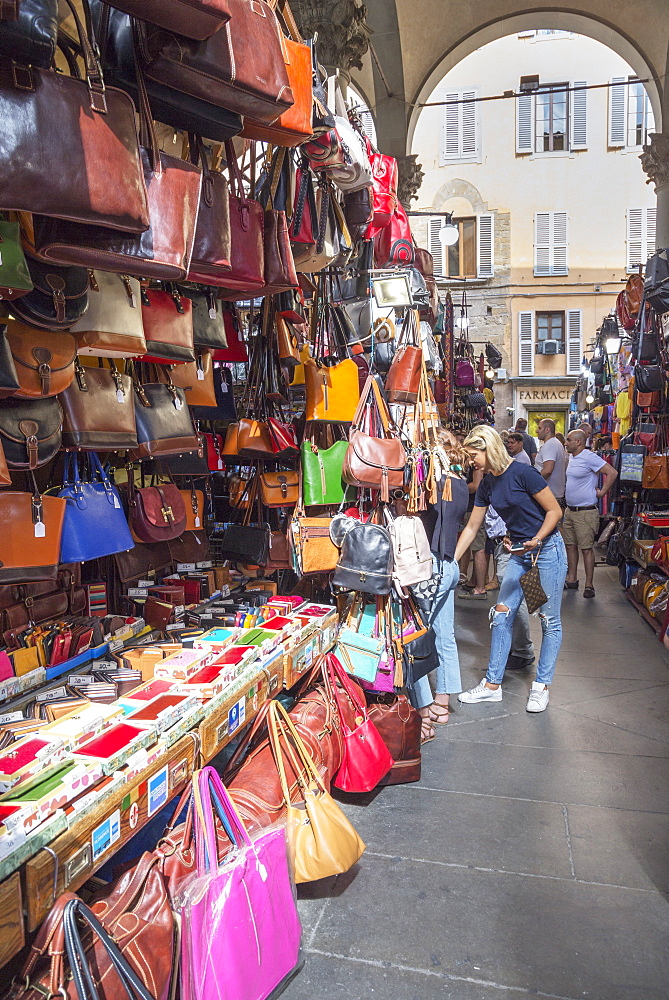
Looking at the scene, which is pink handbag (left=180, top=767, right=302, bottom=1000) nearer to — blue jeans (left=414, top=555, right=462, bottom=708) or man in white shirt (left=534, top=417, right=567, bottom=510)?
blue jeans (left=414, top=555, right=462, bottom=708)

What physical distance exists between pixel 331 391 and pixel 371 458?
47cm

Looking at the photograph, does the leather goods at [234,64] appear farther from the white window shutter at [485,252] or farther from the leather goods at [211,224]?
the white window shutter at [485,252]

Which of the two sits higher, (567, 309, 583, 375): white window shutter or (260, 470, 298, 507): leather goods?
(567, 309, 583, 375): white window shutter

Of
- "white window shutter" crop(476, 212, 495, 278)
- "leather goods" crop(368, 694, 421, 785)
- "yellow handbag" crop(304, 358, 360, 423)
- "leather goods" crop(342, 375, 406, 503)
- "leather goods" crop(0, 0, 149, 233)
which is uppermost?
"white window shutter" crop(476, 212, 495, 278)

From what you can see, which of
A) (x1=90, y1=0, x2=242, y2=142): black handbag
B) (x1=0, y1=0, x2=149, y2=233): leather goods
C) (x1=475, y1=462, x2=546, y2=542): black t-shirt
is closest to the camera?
(x1=0, y1=0, x2=149, y2=233): leather goods

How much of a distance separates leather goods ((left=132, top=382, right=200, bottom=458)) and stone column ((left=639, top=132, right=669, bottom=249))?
8.58 metres

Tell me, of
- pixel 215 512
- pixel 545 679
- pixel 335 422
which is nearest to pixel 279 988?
pixel 335 422

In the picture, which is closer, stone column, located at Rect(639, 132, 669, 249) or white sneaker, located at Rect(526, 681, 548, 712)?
white sneaker, located at Rect(526, 681, 548, 712)

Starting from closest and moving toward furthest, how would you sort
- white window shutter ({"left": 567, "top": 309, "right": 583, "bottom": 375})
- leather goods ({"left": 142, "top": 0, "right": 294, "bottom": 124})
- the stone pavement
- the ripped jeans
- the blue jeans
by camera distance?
leather goods ({"left": 142, "top": 0, "right": 294, "bottom": 124})
the stone pavement
the blue jeans
the ripped jeans
white window shutter ({"left": 567, "top": 309, "right": 583, "bottom": 375})

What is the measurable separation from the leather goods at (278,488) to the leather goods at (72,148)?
Result: 2.59 m

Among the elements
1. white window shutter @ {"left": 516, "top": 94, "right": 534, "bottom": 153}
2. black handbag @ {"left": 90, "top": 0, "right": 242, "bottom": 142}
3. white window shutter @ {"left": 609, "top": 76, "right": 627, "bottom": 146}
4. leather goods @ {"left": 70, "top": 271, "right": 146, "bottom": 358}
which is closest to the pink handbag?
leather goods @ {"left": 70, "top": 271, "right": 146, "bottom": 358}

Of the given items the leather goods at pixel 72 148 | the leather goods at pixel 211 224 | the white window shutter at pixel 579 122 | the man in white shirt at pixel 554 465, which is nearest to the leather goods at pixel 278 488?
the leather goods at pixel 211 224

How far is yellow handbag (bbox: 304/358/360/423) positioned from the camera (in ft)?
13.6

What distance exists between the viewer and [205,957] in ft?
6.72
